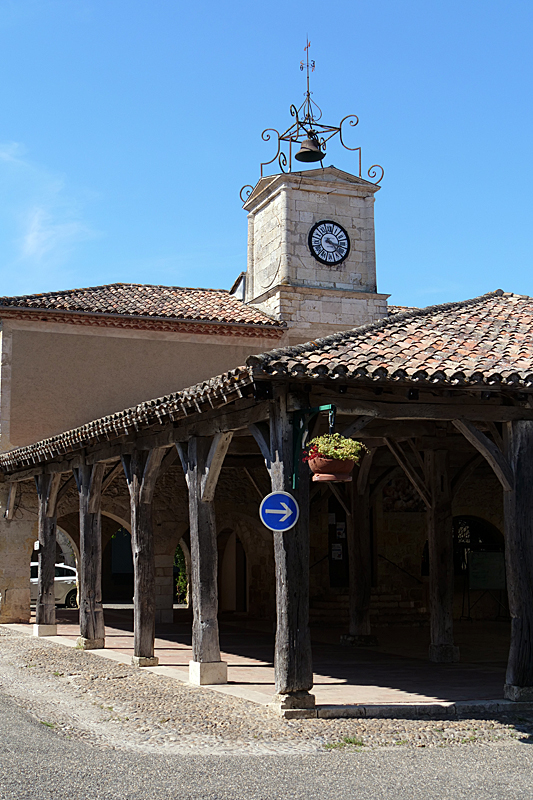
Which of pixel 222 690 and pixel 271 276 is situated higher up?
pixel 271 276

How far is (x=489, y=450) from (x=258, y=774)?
12.7ft

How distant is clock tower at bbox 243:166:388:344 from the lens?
20469 millimetres

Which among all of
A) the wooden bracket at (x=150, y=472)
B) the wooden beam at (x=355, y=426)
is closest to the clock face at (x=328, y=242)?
the wooden bracket at (x=150, y=472)

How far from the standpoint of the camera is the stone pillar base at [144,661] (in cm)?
1076

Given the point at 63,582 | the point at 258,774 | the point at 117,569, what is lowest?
the point at 258,774

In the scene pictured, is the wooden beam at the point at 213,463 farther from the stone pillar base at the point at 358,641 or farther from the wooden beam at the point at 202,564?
the stone pillar base at the point at 358,641

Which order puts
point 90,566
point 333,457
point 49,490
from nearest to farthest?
point 333,457 → point 90,566 → point 49,490

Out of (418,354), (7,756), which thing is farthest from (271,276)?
(7,756)

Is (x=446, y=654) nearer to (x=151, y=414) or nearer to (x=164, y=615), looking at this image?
(x=151, y=414)

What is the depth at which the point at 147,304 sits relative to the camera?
19.9 metres

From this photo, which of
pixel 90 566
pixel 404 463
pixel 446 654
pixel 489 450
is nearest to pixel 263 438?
pixel 489 450

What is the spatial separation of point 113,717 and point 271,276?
14.5 metres

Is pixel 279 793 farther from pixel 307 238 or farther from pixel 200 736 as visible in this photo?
pixel 307 238

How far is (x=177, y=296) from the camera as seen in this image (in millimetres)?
20953
